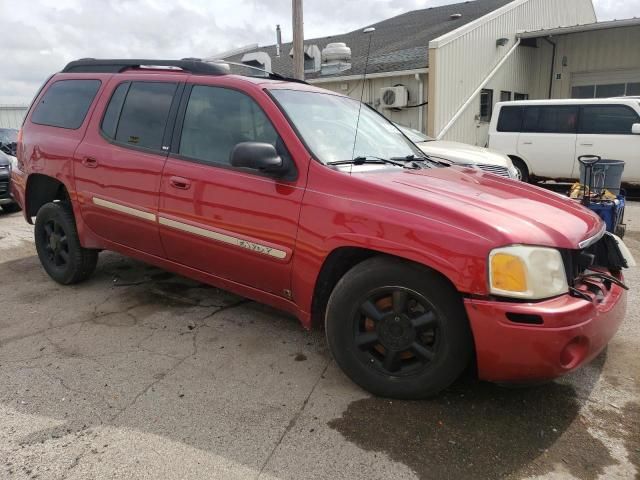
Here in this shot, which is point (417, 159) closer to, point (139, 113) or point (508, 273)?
point (508, 273)

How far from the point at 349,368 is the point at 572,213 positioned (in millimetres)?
1562

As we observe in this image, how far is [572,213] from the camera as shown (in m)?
2.94

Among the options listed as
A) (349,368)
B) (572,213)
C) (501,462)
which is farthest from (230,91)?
(501,462)

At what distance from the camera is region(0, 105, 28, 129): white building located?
2144 cm

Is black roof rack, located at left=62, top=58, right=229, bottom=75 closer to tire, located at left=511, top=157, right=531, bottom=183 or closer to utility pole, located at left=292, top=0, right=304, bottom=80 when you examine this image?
utility pole, located at left=292, top=0, right=304, bottom=80

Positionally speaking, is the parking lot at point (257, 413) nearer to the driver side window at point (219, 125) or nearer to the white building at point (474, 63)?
the driver side window at point (219, 125)

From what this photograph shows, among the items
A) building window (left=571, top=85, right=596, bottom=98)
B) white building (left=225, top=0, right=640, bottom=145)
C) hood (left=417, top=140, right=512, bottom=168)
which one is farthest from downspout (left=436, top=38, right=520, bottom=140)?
hood (left=417, top=140, right=512, bottom=168)

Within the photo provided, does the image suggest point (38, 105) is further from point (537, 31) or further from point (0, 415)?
point (537, 31)

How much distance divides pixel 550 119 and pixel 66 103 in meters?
9.10

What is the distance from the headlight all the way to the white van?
28.4 ft

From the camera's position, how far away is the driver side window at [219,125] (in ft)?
10.6

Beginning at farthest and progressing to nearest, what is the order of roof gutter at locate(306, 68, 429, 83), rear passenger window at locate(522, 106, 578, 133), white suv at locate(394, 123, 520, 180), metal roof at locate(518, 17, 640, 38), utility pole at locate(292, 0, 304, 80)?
1. metal roof at locate(518, 17, 640, 38)
2. roof gutter at locate(306, 68, 429, 83)
3. rear passenger window at locate(522, 106, 578, 133)
4. utility pole at locate(292, 0, 304, 80)
5. white suv at locate(394, 123, 520, 180)

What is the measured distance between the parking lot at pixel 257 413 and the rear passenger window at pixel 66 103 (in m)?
1.69

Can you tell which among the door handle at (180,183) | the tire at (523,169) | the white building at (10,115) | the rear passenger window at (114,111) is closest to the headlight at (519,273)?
the door handle at (180,183)
